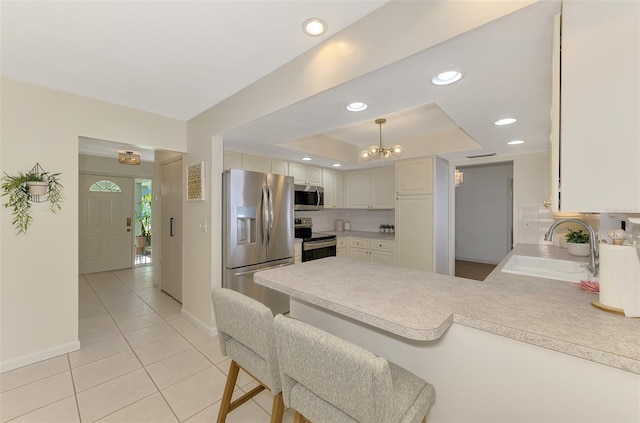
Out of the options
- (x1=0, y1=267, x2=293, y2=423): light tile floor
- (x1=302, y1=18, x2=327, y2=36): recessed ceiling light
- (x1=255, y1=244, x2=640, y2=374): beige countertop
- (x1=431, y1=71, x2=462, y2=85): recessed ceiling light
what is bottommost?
(x1=0, y1=267, x2=293, y2=423): light tile floor

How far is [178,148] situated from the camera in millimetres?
3270

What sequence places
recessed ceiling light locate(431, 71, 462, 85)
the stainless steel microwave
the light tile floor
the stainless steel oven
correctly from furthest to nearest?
the stainless steel microwave
the stainless steel oven
the light tile floor
recessed ceiling light locate(431, 71, 462, 85)

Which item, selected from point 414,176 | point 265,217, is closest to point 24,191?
point 265,217

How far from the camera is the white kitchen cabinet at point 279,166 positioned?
155 inches

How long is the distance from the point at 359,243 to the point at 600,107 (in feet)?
12.9

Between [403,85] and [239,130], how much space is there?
1686mm

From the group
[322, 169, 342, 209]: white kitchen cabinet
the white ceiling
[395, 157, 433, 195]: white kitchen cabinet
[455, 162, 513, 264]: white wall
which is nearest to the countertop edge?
the white ceiling

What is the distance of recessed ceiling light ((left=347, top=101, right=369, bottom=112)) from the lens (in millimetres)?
1967

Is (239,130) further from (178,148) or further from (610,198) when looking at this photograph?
(610,198)

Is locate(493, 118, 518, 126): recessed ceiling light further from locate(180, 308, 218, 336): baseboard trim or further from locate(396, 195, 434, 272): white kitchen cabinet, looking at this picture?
locate(180, 308, 218, 336): baseboard trim

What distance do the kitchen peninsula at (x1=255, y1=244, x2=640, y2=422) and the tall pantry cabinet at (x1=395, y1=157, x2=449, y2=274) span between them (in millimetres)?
2212

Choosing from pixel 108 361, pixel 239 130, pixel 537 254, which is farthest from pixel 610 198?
pixel 108 361

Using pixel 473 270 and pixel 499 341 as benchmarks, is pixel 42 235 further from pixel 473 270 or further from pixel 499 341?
pixel 473 270

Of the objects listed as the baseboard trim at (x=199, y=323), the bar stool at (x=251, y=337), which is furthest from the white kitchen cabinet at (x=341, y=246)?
the bar stool at (x=251, y=337)
